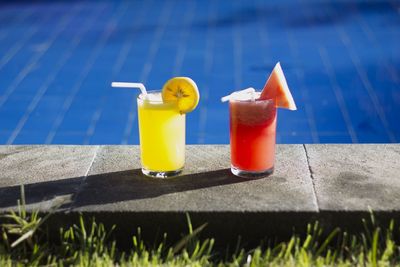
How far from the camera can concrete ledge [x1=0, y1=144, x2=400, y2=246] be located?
1910 millimetres

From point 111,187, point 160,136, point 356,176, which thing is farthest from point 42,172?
point 356,176

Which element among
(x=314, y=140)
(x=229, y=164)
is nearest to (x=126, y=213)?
(x=229, y=164)

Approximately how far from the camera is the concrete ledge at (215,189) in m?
1.91

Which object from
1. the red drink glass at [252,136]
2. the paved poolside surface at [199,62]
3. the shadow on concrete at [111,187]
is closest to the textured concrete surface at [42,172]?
the shadow on concrete at [111,187]

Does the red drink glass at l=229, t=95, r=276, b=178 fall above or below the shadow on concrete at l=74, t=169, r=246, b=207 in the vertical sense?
above

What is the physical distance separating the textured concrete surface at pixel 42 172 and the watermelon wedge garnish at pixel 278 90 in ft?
2.04

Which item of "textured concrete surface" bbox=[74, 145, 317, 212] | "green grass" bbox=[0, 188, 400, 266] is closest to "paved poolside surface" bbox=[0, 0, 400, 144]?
"textured concrete surface" bbox=[74, 145, 317, 212]

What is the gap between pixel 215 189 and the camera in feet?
6.70

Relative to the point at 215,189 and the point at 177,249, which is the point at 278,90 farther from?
the point at 177,249

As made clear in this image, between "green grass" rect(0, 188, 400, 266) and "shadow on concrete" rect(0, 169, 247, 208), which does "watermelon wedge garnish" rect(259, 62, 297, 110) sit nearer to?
"shadow on concrete" rect(0, 169, 247, 208)

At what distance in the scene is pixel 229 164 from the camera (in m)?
2.25

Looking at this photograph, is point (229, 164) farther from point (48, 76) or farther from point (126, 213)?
point (48, 76)

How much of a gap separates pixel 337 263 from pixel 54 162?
0.99 metres

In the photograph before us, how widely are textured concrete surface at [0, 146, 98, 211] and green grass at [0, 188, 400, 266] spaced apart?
73 mm
